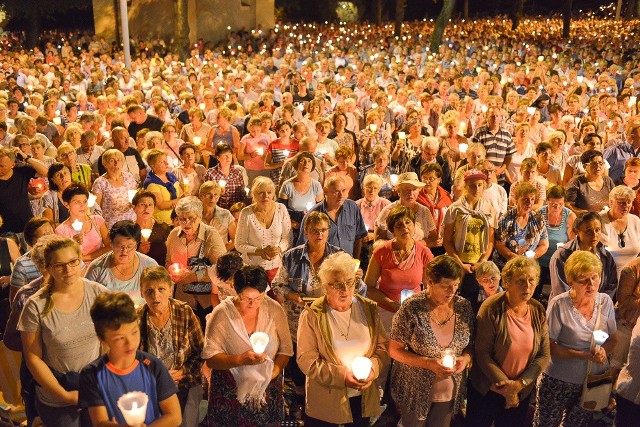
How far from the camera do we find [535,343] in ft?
12.6

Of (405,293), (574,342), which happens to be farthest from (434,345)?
(574,342)

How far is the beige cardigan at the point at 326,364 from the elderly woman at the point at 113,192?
282cm

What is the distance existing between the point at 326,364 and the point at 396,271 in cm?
114

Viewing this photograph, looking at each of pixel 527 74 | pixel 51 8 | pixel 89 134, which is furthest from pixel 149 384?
pixel 51 8

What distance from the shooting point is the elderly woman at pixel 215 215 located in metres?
5.70

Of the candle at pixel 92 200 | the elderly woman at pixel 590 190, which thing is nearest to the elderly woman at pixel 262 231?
the candle at pixel 92 200

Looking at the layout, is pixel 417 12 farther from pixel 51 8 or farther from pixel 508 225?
pixel 508 225

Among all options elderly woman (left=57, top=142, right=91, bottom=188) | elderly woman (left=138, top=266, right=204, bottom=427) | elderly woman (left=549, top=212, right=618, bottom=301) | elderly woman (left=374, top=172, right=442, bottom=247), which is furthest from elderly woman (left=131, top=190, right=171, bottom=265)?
elderly woman (left=549, top=212, right=618, bottom=301)

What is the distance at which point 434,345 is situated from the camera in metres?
3.76

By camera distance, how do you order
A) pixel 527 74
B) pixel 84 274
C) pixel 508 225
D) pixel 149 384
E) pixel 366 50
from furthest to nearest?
1. pixel 366 50
2. pixel 527 74
3. pixel 508 225
4. pixel 84 274
5. pixel 149 384

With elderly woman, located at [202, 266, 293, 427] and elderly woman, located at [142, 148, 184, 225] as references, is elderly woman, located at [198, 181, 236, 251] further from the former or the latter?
elderly woman, located at [202, 266, 293, 427]

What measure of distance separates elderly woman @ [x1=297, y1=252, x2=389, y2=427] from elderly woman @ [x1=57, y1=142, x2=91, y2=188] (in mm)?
3935

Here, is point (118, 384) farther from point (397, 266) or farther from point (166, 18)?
point (166, 18)

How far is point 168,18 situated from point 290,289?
25.4 meters
